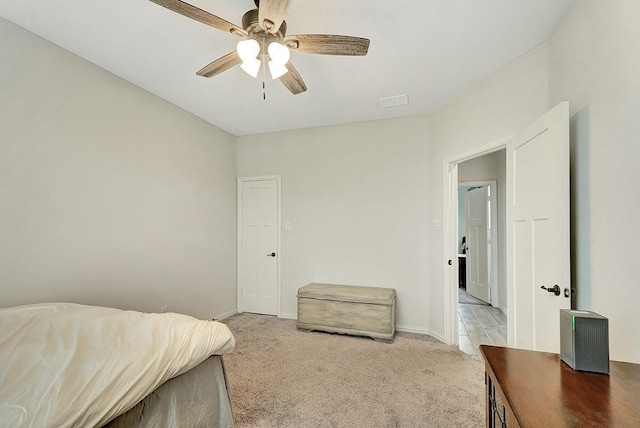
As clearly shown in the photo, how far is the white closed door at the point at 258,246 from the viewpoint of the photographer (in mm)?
4008

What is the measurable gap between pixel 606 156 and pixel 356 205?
247 centimetres

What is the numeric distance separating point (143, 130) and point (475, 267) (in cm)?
543

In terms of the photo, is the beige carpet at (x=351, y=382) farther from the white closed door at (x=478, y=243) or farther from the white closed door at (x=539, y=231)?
the white closed door at (x=478, y=243)

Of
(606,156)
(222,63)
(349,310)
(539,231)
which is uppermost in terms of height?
(222,63)

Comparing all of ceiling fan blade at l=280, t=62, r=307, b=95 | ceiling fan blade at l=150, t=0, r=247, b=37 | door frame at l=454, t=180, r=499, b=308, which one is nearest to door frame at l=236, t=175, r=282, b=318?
ceiling fan blade at l=280, t=62, r=307, b=95

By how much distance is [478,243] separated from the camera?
497 centimetres

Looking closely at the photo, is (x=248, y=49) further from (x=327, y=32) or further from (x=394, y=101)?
(x=394, y=101)

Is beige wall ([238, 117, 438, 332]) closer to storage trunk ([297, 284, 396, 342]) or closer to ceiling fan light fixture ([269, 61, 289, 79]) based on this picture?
storage trunk ([297, 284, 396, 342])

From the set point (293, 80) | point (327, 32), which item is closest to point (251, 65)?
point (293, 80)

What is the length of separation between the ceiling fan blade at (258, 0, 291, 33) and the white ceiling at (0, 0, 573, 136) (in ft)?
1.05

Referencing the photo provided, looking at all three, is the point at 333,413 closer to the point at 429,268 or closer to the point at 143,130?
the point at 429,268

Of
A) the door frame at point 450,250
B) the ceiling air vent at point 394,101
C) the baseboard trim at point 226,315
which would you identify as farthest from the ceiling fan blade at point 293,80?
the baseboard trim at point 226,315

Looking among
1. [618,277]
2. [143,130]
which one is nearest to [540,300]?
[618,277]

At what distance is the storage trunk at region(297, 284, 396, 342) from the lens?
3.09 m
